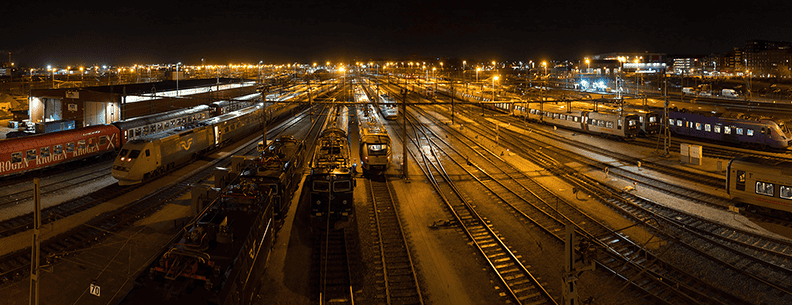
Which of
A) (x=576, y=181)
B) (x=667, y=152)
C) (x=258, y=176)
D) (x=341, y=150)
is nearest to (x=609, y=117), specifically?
(x=667, y=152)

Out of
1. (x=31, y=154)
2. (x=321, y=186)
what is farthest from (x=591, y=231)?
(x=31, y=154)

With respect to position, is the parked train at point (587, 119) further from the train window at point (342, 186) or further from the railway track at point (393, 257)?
the train window at point (342, 186)

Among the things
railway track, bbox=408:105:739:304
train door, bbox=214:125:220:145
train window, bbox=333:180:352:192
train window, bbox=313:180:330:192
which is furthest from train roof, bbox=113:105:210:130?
railway track, bbox=408:105:739:304

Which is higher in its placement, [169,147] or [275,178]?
[169,147]

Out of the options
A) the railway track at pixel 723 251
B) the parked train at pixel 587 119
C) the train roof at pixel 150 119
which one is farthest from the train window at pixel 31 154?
the parked train at pixel 587 119

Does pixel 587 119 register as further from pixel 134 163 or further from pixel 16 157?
pixel 16 157

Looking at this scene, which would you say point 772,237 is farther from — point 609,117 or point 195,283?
point 609,117
